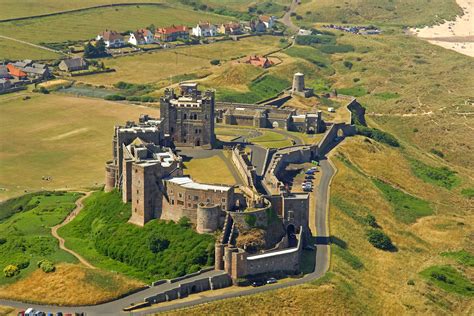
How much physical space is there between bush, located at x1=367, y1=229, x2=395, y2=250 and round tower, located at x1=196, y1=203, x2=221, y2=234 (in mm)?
25649

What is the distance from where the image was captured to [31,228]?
102m

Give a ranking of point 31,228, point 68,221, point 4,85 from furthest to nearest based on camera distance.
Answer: point 4,85 → point 68,221 → point 31,228

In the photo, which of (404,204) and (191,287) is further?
(404,204)

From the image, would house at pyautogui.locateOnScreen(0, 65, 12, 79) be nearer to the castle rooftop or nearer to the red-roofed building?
the red-roofed building

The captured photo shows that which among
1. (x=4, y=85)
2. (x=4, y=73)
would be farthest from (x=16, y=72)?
(x=4, y=85)

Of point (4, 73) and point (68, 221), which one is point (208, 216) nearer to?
point (68, 221)

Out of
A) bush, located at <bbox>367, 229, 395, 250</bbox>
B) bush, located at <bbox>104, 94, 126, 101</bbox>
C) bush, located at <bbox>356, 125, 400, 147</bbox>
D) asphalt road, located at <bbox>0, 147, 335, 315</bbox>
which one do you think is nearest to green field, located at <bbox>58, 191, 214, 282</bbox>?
asphalt road, located at <bbox>0, 147, 335, 315</bbox>

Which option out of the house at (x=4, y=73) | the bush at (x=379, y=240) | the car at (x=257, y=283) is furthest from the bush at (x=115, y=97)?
the car at (x=257, y=283)

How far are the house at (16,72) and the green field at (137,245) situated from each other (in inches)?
3884

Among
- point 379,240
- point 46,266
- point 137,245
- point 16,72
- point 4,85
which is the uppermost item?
point 137,245

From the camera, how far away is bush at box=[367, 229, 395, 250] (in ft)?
344

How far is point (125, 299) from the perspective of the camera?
81312 mm

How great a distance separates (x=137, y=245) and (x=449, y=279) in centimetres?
3771

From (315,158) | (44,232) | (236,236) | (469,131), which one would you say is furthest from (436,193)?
(44,232)
